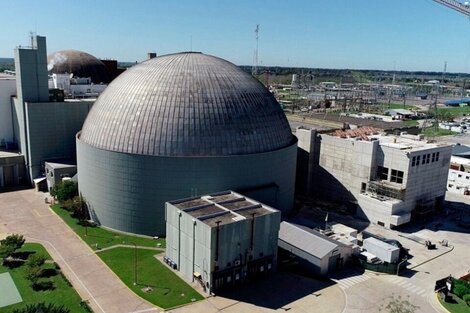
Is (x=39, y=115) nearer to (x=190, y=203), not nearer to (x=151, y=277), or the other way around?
(x=190, y=203)

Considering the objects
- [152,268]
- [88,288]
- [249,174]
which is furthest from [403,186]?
[88,288]

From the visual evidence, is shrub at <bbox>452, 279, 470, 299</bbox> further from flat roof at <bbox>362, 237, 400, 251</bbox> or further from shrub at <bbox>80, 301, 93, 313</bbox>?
shrub at <bbox>80, 301, 93, 313</bbox>

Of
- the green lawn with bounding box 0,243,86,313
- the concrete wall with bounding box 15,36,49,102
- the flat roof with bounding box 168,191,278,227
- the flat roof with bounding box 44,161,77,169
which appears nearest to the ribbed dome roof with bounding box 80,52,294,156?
the flat roof with bounding box 168,191,278,227

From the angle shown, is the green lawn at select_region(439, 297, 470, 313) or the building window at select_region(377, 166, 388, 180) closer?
the green lawn at select_region(439, 297, 470, 313)

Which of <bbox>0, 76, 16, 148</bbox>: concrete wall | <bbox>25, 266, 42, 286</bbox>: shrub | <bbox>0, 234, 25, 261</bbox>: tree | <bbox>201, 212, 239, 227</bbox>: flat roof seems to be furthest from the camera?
<bbox>0, 76, 16, 148</bbox>: concrete wall

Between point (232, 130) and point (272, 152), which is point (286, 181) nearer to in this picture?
point (272, 152)

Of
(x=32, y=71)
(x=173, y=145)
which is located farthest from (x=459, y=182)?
(x=32, y=71)

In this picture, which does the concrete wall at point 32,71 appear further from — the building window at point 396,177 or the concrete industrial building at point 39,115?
the building window at point 396,177
